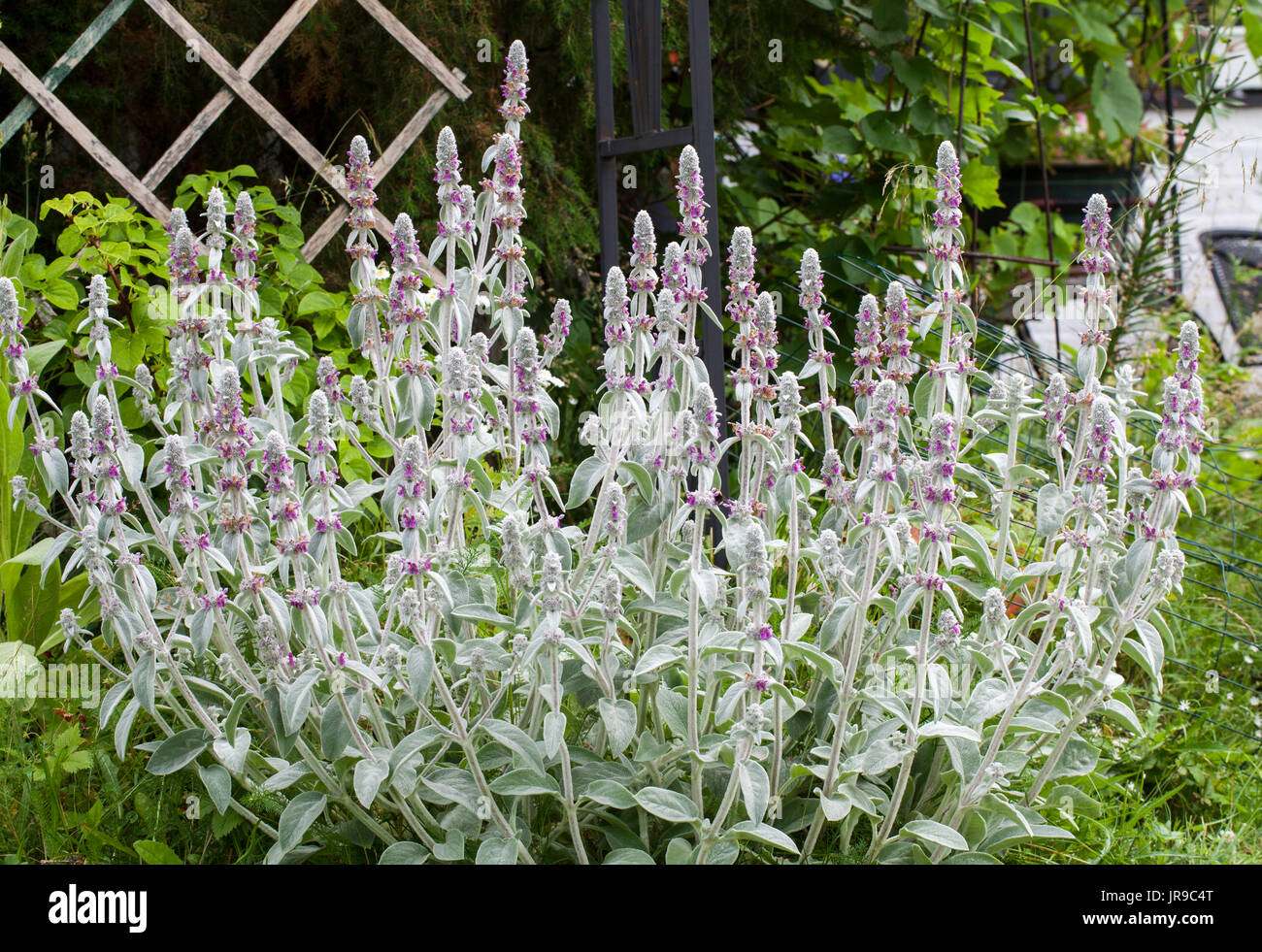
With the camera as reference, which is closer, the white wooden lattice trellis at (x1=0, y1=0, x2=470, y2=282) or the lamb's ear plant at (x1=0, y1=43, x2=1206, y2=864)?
the lamb's ear plant at (x1=0, y1=43, x2=1206, y2=864)

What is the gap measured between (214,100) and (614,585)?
106 inches

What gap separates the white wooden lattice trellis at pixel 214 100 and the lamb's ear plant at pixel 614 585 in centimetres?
156

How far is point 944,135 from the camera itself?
13.8 feet

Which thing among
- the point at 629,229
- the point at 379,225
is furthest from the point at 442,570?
the point at 629,229

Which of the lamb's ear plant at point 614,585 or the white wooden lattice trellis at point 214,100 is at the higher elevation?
the white wooden lattice trellis at point 214,100

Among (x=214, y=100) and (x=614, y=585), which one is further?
(x=214, y=100)

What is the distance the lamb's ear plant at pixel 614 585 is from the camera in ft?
5.52

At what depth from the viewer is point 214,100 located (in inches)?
139

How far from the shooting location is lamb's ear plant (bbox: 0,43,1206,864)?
1683 mm

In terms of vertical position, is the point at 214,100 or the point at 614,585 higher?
the point at 214,100

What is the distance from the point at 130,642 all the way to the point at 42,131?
294 centimetres

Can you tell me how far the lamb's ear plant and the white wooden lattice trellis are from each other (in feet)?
5.10

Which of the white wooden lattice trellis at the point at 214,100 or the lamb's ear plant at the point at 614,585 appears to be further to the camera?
the white wooden lattice trellis at the point at 214,100
